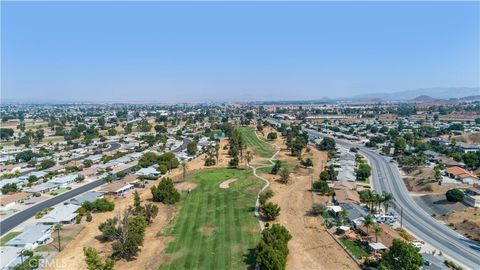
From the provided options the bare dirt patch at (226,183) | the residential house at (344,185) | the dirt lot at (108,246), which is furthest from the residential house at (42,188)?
the residential house at (344,185)

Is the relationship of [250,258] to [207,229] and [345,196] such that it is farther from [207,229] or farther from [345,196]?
[345,196]

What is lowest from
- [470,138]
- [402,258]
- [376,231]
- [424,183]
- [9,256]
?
[9,256]

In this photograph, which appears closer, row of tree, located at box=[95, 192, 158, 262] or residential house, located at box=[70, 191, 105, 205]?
row of tree, located at box=[95, 192, 158, 262]

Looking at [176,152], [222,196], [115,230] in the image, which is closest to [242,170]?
[222,196]

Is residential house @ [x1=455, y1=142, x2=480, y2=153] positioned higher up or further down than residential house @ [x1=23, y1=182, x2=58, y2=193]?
higher up

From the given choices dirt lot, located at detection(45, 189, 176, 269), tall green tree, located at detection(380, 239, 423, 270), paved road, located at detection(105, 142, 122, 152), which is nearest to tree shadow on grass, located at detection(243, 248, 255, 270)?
dirt lot, located at detection(45, 189, 176, 269)

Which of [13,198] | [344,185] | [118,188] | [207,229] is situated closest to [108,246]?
[207,229]

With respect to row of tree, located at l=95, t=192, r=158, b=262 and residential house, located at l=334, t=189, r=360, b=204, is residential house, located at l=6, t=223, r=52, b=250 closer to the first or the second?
row of tree, located at l=95, t=192, r=158, b=262
